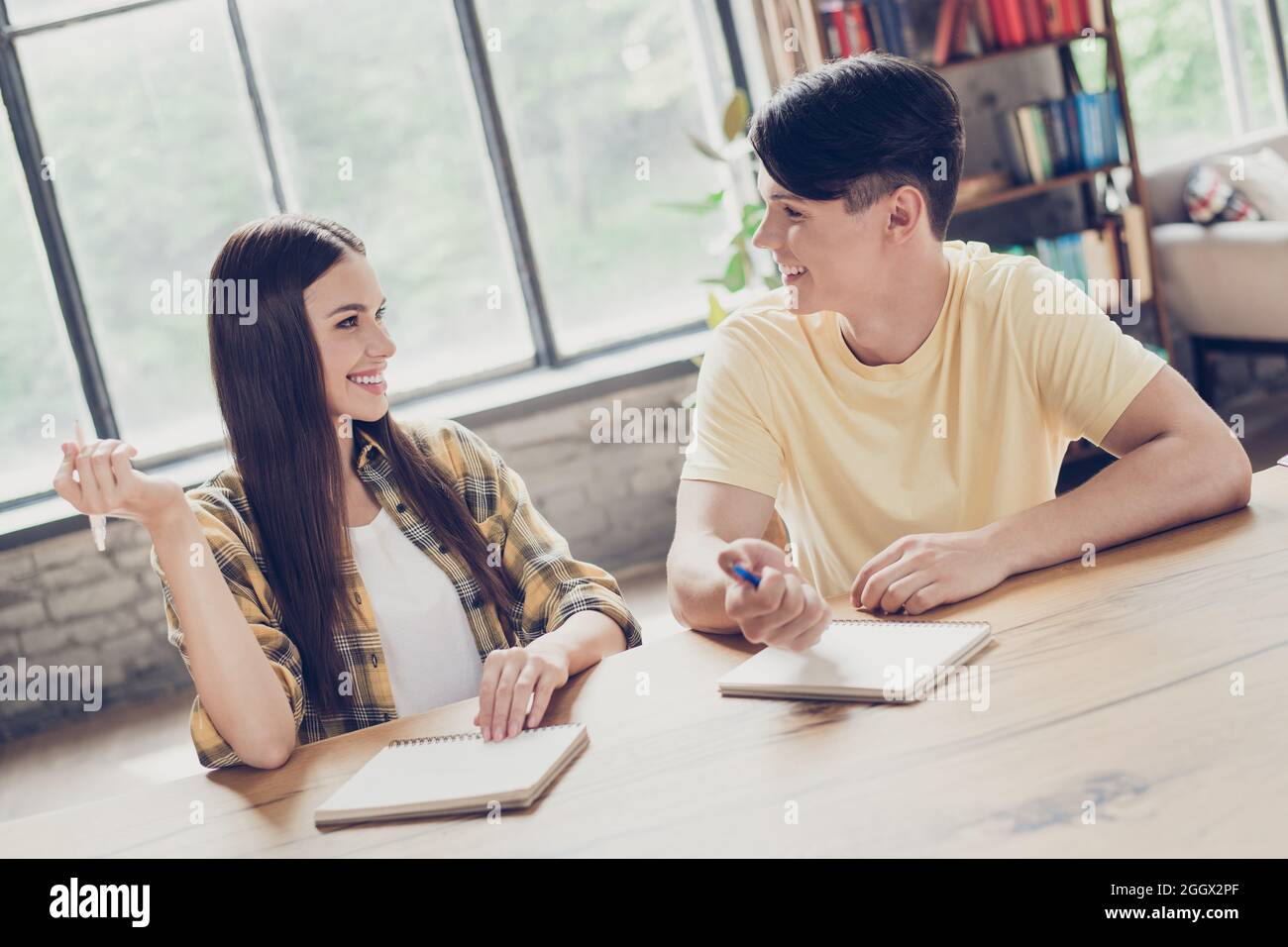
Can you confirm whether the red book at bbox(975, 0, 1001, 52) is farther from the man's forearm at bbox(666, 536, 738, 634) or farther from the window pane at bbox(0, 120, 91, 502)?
the window pane at bbox(0, 120, 91, 502)

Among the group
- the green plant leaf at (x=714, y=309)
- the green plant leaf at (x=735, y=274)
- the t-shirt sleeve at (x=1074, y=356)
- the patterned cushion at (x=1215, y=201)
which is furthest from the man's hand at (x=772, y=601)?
the patterned cushion at (x=1215, y=201)

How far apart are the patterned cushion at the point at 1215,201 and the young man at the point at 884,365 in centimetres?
272

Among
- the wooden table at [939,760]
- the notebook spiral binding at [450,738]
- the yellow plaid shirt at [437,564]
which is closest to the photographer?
the wooden table at [939,760]

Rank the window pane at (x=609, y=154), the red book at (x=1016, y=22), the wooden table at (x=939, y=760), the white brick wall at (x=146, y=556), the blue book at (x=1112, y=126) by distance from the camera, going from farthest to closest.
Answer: the window pane at (x=609, y=154) → the blue book at (x=1112, y=126) → the red book at (x=1016, y=22) → the white brick wall at (x=146, y=556) → the wooden table at (x=939, y=760)

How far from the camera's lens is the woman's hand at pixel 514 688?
1107 mm

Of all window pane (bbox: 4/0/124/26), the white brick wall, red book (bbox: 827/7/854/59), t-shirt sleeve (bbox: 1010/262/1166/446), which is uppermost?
window pane (bbox: 4/0/124/26)

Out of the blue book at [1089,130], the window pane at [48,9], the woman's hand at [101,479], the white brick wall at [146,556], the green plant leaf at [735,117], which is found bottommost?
the white brick wall at [146,556]

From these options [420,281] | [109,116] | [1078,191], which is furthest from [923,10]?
[109,116]

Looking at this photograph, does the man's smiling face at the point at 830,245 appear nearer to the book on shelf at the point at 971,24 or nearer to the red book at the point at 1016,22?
the book on shelf at the point at 971,24

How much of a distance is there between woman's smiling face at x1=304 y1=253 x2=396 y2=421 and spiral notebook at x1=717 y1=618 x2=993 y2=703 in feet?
2.32

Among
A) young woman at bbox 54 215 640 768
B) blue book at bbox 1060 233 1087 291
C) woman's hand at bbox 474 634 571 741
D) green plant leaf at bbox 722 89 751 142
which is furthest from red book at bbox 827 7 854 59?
woman's hand at bbox 474 634 571 741

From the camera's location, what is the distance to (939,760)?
89cm

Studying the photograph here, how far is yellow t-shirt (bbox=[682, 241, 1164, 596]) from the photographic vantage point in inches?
60.1

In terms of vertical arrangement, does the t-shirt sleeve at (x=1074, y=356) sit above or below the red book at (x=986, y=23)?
below
